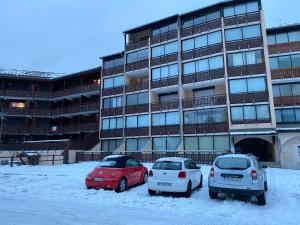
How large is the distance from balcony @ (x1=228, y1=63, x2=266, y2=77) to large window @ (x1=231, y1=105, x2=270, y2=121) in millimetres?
3902

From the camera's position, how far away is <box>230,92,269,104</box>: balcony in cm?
2871

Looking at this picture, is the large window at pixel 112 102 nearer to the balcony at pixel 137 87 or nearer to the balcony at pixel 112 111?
the balcony at pixel 112 111

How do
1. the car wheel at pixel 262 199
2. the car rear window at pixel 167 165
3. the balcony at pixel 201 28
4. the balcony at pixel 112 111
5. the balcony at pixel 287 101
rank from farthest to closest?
1. the balcony at pixel 112 111
2. the balcony at pixel 201 28
3. the balcony at pixel 287 101
4. the car rear window at pixel 167 165
5. the car wheel at pixel 262 199

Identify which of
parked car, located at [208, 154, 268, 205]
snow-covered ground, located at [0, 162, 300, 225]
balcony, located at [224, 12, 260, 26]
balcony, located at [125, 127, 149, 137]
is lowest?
snow-covered ground, located at [0, 162, 300, 225]

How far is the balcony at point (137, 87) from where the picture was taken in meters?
37.7

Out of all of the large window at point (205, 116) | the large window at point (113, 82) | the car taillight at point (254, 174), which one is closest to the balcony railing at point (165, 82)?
the large window at point (205, 116)

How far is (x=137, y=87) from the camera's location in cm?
3838

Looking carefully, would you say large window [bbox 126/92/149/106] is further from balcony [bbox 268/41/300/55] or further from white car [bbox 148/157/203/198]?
white car [bbox 148/157/203/198]

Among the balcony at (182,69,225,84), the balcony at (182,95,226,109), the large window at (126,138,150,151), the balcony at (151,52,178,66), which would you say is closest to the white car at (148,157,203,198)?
the balcony at (182,95,226,109)

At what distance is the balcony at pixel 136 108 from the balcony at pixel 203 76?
6527mm

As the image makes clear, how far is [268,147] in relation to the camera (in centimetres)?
3119

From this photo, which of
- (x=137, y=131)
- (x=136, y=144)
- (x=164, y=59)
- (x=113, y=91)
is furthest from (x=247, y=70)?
(x=113, y=91)

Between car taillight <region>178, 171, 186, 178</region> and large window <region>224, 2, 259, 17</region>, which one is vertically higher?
large window <region>224, 2, 259, 17</region>

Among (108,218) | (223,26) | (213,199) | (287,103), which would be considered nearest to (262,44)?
(223,26)
